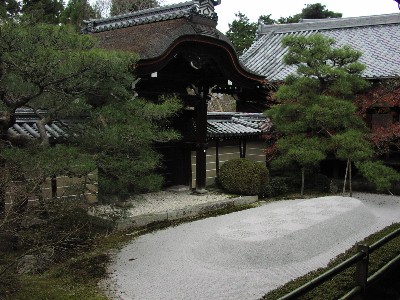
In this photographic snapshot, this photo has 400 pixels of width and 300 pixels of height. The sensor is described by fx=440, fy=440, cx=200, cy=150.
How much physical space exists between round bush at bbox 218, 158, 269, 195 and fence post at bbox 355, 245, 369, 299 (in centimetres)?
874

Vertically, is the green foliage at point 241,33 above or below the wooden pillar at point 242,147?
above

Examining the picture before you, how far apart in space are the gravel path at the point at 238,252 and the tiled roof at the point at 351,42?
26.3ft

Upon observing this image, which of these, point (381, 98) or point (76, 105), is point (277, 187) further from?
point (76, 105)

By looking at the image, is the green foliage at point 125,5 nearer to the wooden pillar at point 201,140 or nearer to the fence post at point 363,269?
the wooden pillar at point 201,140

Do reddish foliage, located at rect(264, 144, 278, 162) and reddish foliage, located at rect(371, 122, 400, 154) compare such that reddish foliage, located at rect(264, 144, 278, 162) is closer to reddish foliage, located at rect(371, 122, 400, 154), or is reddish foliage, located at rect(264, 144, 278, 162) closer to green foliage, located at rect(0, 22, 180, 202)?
reddish foliage, located at rect(371, 122, 400, 154)

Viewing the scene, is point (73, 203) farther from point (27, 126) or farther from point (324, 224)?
point (324, 224)

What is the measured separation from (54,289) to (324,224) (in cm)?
570

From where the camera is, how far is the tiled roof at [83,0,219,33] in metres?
12.7

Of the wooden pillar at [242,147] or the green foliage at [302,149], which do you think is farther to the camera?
the wooden pillar at [242,147]

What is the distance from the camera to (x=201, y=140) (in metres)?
13.5

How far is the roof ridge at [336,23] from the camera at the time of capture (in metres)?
19.2

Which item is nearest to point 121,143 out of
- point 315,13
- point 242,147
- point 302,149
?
point 302,149

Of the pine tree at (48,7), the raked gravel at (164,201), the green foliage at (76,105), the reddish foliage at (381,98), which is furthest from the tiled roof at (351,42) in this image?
the green foliage at (76,105)

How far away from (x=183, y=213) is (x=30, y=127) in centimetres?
427
